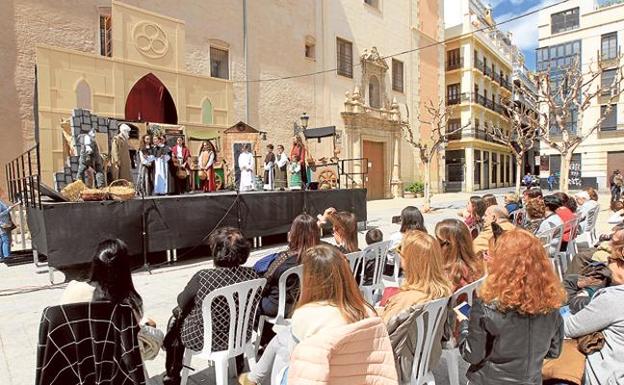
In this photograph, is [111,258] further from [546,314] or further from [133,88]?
[133,88]

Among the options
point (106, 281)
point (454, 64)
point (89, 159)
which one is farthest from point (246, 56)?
point (454, 64)

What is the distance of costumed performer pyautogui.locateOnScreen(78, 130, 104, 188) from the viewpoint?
797 cm

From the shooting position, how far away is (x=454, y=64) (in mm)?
32594

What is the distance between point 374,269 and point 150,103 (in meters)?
9.98

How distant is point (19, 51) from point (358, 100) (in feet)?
44.1

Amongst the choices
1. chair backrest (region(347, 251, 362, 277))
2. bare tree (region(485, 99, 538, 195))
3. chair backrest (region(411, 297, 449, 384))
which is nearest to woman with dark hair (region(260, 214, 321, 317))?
chair backrest (region(347, 251, 362, 277))

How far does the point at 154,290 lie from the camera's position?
573cm

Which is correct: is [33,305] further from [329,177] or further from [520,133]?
[520,133]

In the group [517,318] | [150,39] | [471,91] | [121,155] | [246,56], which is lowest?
[517,318]

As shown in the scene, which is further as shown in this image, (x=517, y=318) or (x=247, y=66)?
(x=247, y=66)

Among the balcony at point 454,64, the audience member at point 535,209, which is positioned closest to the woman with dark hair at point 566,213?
the audience member at point 535,209

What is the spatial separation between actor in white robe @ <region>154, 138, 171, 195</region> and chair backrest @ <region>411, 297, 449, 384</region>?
27.2ft

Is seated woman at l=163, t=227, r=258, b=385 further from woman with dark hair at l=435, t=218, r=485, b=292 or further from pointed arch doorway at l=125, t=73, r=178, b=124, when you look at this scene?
pointed arch doorway at l=125, t=73, r=178, b=124

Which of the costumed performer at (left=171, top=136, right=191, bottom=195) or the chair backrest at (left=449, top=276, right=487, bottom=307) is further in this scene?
the costumed performer at (left=171, top=136, right=191, bottom=195)
